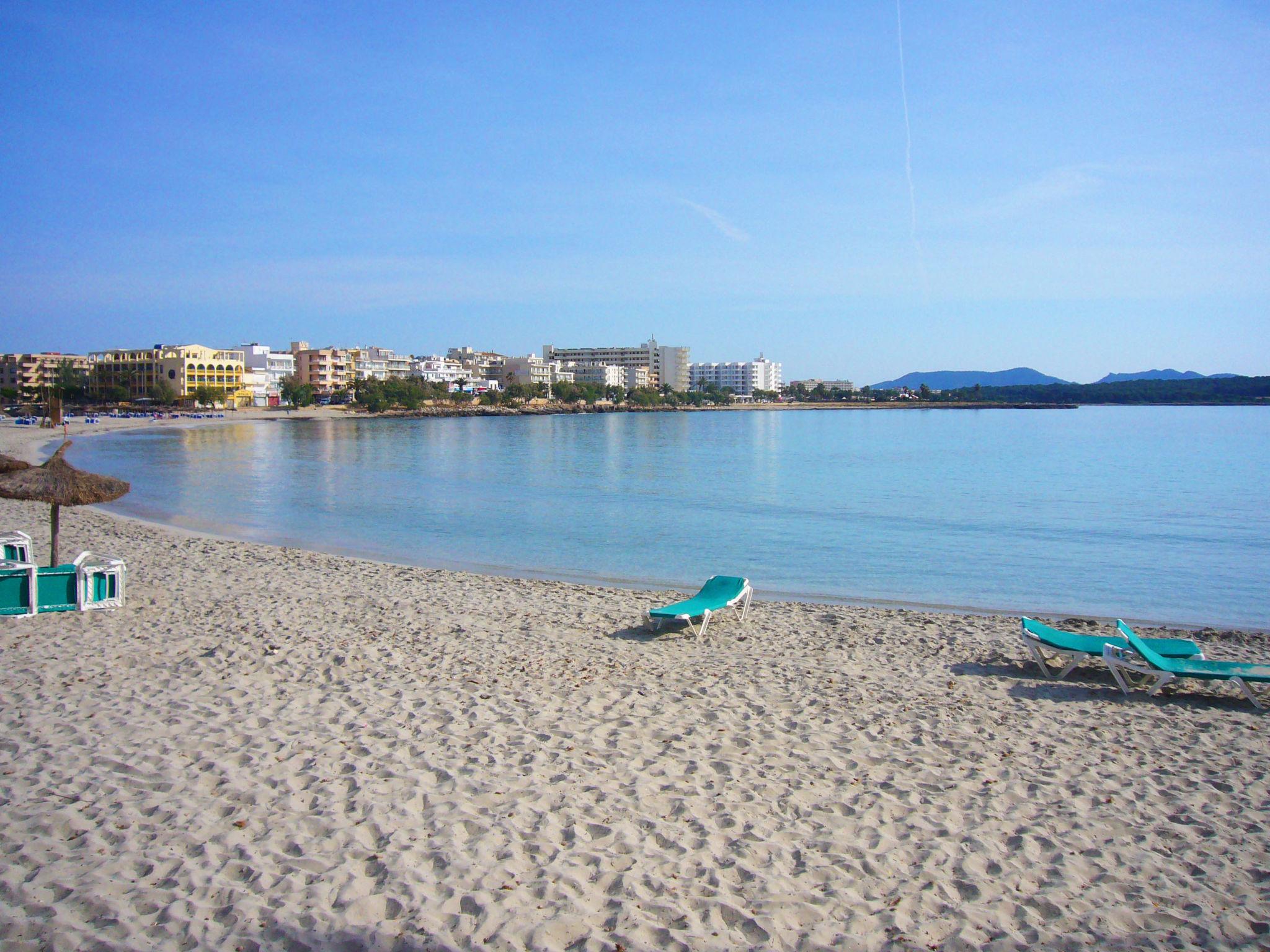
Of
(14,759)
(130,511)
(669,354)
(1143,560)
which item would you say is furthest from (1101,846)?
(669,354)

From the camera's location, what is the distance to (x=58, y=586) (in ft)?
27.8

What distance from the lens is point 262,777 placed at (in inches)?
185

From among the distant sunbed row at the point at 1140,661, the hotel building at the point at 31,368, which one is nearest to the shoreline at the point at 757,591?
the distant sunbed row at the point at 1140,661

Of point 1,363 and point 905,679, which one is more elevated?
point 1,363

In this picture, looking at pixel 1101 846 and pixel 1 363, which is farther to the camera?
pixel 1 363

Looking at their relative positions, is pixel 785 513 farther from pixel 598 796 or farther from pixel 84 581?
pixel 598 796

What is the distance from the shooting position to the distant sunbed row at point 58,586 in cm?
820

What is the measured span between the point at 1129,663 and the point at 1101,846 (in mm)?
3141

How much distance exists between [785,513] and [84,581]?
56.8 feet

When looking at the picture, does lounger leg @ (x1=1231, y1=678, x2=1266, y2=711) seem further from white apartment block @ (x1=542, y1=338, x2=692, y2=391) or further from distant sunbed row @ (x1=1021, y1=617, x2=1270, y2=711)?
white apartment block @ (x1=542, y1=338, x2=692, y2=391)

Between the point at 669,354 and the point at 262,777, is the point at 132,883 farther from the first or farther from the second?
the point at 669,354

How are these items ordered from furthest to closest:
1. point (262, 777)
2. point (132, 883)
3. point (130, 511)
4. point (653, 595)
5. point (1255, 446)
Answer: point (1255, 446), point (130, 511), point (653, 595), point (262, 777), point (132, 883)

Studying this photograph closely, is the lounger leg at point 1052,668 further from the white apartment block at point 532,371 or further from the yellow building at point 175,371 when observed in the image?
the white apartment block at point 532,371

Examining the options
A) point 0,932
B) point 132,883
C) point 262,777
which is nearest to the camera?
point 0,932
